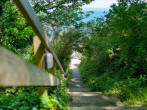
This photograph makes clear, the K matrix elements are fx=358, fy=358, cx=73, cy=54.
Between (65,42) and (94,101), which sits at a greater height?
(65,42)

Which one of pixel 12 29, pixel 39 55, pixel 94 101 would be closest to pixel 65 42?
pixel 12 29

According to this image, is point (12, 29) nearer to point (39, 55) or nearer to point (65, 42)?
point (39, 55)

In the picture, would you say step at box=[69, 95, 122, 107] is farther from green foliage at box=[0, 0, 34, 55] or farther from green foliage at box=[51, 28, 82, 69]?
green foliage at box=[51, 28, 82, 69]

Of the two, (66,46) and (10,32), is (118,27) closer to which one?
(10,32)

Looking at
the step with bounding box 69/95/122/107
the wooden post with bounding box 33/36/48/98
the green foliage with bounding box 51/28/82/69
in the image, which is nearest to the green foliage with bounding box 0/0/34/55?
the step with bounding box 69/95/122/107

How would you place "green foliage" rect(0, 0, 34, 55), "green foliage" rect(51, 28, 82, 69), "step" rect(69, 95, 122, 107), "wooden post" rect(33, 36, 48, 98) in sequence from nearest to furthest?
"wooden post" rect(33, 36, 48, 98), "step" rect(69, 95, 122, 107), "green foliage" rect(0, 0, 34, 55), "green foliage" rect(51, 28, 82, 69)

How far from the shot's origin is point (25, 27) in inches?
488

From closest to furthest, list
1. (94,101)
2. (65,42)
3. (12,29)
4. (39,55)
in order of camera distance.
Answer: (39,55) < (94,101) < (12,29) < (65,42)

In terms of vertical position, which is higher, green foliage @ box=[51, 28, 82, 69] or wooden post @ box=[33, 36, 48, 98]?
green foliage @ box=[51, 28, 82, 69]

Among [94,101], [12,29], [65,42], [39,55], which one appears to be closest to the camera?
[39,55]

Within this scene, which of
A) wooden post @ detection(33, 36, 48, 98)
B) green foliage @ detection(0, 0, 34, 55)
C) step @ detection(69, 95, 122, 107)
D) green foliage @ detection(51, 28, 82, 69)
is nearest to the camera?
wooden post @ detection(33, 36, 48, 98)

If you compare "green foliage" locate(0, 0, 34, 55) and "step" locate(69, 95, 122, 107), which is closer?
"step" locate(69, 95, 122, 107)

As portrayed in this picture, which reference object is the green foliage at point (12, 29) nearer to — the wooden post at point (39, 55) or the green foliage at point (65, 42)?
the wooden post at point (39, 55)

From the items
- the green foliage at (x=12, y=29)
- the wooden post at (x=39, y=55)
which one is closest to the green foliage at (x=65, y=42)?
the green foliage at (x=12, y=29)
